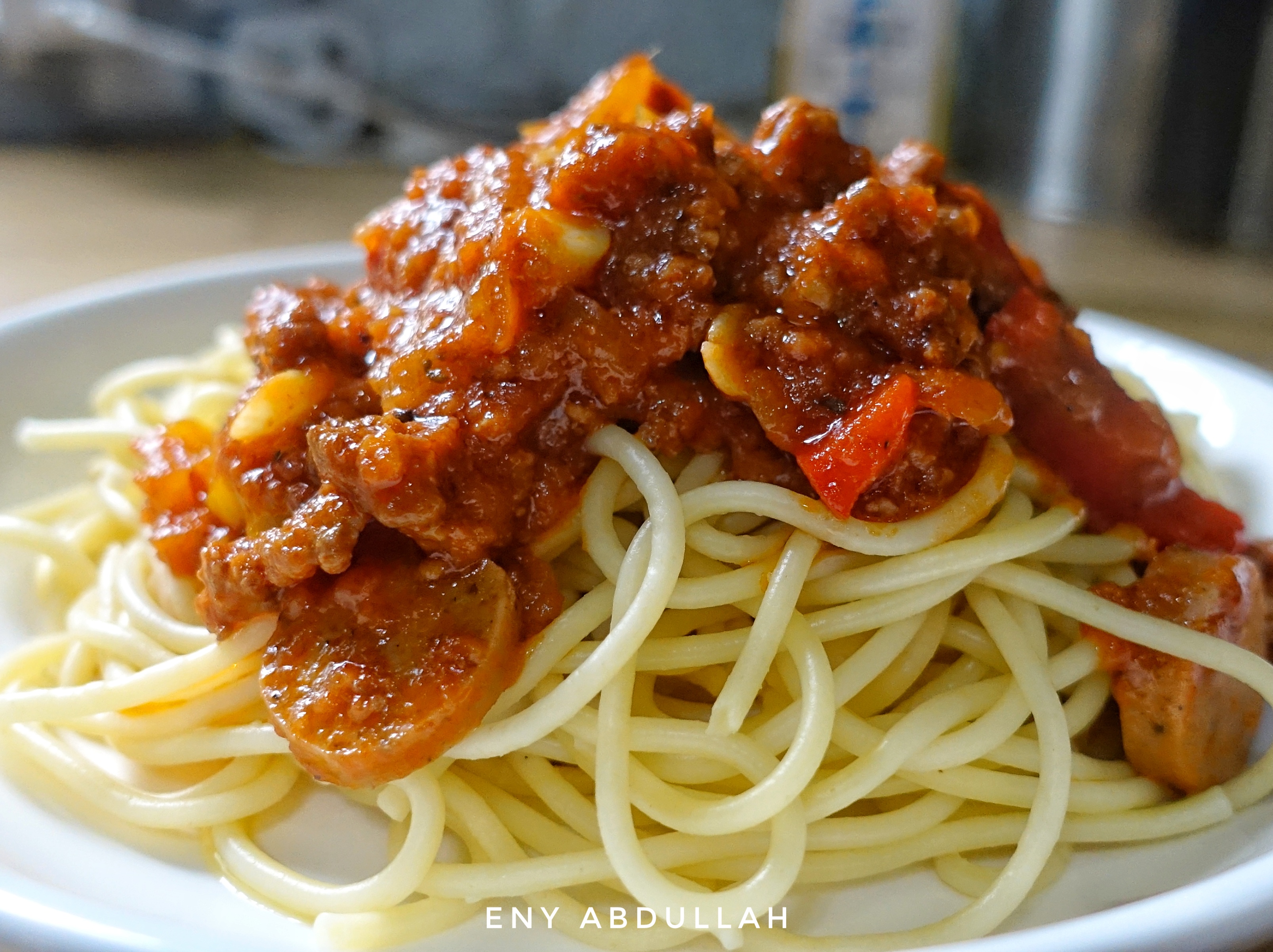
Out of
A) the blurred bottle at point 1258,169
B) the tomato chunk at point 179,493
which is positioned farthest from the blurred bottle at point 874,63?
the tomato chunk at point 179,493

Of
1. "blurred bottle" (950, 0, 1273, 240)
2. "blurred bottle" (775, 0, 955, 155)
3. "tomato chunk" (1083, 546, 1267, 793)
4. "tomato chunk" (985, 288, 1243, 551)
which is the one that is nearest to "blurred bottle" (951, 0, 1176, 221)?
"blurred bottle" (950, 0, 1273, 240)

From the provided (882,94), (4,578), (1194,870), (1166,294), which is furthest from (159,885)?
(1166,294)

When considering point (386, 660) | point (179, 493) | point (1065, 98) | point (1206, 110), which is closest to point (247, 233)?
point (179, 493)

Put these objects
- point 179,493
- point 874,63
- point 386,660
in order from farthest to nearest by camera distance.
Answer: point 874,63
point 179,493
point 386,660

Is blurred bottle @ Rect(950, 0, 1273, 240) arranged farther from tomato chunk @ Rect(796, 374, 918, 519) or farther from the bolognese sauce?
tomato chunk @ Rect(796, 374, 918, 519)

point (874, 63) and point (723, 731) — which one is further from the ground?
point (874, 63)

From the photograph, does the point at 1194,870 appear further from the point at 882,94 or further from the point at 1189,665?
the point at 882,94

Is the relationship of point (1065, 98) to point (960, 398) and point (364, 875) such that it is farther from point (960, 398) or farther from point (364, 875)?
point (364, 875)

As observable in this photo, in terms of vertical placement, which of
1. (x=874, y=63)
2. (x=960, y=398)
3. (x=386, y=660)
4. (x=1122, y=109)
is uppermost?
(x=874, y=63)

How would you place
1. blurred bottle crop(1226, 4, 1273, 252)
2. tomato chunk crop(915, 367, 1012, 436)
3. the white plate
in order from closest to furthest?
the white plate
tomato chunk crop(915, 367, 1012, 436)
blurred bottle crop(1226, 4, 1273, 252)
